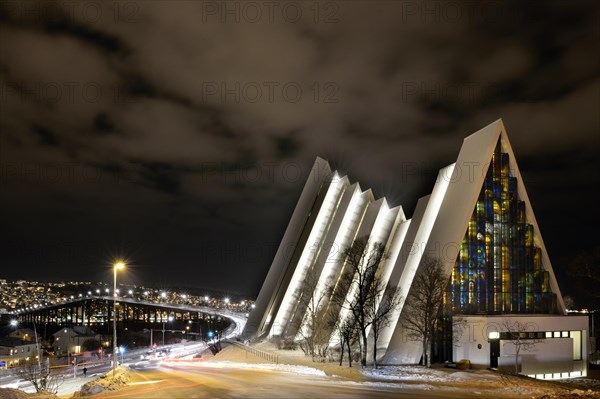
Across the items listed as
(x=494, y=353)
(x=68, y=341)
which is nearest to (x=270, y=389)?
(x=494, y=353)

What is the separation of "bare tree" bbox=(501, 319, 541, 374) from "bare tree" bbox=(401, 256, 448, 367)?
4.18 m

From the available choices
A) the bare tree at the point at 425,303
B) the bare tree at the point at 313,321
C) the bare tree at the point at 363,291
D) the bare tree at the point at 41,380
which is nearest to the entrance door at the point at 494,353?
the bare tree at the point at 425,303

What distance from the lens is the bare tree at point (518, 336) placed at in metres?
33.9

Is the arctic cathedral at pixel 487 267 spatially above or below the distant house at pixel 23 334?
above

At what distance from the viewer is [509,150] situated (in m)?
38.4

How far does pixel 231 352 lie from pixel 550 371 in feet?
83.2

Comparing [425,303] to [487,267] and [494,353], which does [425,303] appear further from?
[487,267]

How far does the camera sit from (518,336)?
34.0 metres

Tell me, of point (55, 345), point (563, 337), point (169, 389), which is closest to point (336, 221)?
point (563, 337)

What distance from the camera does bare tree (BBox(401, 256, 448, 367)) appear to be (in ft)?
108

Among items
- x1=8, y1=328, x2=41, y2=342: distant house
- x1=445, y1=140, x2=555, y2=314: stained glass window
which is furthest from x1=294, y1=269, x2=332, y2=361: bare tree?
x1=8, y1=328, x2=41, y2=342: distant house

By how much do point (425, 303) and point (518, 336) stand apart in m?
6.14

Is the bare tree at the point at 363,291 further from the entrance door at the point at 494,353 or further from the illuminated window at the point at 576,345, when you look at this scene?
the illuminated window at the point at 576,345

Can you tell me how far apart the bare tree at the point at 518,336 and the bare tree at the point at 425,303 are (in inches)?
164
